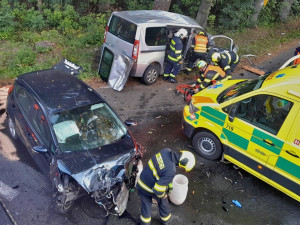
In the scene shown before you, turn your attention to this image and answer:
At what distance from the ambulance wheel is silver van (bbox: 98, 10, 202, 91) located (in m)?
2.90

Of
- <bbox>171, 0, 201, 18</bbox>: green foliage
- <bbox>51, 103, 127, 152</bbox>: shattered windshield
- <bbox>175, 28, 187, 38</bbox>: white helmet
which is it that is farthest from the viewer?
<bbox>171, 0, 201, 18</bbox>: green foliage

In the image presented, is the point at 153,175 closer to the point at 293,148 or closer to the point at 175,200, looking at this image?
the point at 175,200

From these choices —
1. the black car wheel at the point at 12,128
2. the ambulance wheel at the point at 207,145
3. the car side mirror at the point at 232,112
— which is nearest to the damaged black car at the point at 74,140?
the black car wheel at the point at 12,128

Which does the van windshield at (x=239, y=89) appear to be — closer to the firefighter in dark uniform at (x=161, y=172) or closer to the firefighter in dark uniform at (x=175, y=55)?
the firefighter in dark uniform at (x=161, y=172)

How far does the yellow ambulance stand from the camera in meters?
4.82

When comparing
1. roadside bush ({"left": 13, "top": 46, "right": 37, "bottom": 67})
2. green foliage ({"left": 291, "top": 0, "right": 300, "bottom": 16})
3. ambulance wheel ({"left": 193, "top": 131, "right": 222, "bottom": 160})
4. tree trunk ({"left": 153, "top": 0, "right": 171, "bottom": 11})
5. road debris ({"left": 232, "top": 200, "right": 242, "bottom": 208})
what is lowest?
road debris ({"left": 232, "top": 200, "right": 242, "bottom": 208})

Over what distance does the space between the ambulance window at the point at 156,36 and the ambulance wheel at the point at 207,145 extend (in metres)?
3.21

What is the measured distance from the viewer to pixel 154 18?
8.29m

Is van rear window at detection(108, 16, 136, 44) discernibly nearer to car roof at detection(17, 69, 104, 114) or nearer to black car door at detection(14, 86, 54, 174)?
car roof at detection(17, 69, 104, 114)

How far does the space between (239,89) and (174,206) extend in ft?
8.46

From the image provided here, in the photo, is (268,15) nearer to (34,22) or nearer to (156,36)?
(156,36)

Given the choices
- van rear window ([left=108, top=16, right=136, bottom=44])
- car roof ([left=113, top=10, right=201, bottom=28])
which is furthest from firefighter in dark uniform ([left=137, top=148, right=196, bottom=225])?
car roof ([left=113, top=10, right=201, bottom=28])

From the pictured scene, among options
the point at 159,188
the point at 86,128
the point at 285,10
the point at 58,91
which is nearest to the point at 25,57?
the point at 58,91

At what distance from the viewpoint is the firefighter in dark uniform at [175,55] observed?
27.3ft
